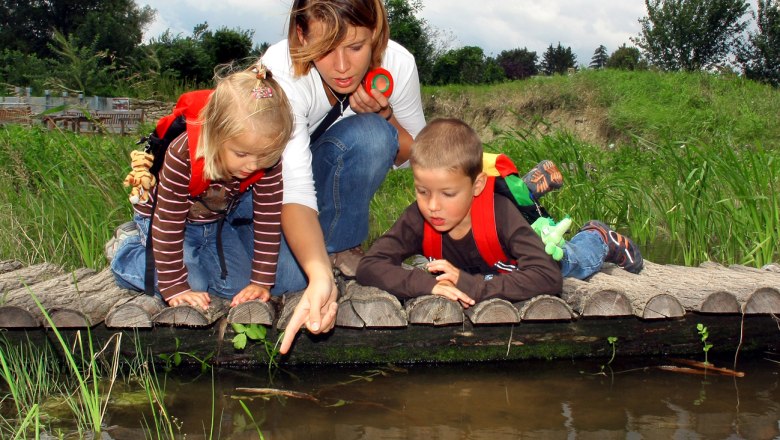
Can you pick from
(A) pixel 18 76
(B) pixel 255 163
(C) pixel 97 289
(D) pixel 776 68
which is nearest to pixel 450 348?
(B) pixel 255 163

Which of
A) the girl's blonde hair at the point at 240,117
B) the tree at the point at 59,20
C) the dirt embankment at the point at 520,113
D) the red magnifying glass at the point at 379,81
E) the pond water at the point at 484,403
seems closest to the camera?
the pond water at the point at 484,403

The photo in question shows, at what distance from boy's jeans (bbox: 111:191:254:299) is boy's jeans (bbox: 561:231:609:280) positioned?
4.80ft

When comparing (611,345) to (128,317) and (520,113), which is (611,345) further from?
(520,113)

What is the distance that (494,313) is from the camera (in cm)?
304

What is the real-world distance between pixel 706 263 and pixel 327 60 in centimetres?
243

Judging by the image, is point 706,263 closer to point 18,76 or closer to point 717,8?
point 18,76

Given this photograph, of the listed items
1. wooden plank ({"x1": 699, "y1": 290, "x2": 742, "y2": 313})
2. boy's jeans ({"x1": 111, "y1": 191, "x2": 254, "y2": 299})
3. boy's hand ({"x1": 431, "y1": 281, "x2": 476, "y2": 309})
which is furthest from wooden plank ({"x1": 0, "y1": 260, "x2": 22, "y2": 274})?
wooden plank ({"x1": 699, "y1": 290, "x2": 742, "y2": 313})

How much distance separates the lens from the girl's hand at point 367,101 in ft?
11.5

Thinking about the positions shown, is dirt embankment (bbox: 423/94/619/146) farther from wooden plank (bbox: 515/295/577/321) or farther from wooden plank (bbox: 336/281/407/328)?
wooden plank (bbox: 336/281/407/328)

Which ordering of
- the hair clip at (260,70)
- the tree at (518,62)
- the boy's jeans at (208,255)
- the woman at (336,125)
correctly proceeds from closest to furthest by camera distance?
the hair clip at (260,70) < the woman at (336,125) < the boy's jeans at (208,255) < the tree at (518,62)

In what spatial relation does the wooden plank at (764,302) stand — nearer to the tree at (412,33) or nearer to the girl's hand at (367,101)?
the girl's hand at (367,101)

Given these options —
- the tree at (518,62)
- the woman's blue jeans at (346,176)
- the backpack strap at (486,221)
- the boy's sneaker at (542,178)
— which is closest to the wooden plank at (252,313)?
the woman's blue jeans at (346,176)

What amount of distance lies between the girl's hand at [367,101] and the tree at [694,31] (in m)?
28.3

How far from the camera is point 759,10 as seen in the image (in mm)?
29000
